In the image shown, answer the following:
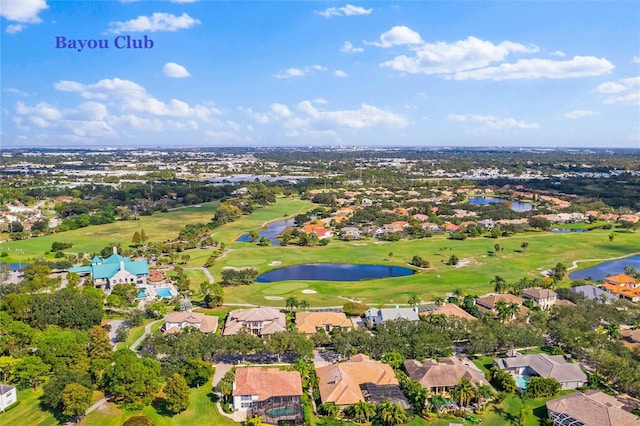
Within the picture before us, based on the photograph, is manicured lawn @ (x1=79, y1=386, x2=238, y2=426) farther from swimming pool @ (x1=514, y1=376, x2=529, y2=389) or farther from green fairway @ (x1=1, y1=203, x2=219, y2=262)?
green fairway @ (x1=1, y1=203, x2=219, y2=262)

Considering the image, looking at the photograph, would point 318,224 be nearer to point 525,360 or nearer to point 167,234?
point 167,234

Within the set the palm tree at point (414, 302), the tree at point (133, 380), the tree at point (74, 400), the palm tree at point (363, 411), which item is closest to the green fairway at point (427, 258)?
the palm tree at point (414, 302)

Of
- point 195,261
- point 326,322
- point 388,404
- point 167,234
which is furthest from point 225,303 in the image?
point 167,234

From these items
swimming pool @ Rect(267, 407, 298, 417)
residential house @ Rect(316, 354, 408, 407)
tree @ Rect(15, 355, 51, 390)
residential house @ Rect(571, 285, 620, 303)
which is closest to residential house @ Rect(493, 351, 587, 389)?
residential house @ Rect(316, 354, 408, 407)

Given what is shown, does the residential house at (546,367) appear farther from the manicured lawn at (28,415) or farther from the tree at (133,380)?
the manicured lawn at (28,415)

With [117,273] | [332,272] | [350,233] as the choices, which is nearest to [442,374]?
[332,272]

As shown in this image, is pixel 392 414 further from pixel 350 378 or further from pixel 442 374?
pixel 442 374

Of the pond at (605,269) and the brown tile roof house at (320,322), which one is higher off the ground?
the brown tile roof house at (320,322)

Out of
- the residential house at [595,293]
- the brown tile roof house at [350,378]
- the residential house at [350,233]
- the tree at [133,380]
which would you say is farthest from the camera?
the residential house at [350,233]
